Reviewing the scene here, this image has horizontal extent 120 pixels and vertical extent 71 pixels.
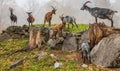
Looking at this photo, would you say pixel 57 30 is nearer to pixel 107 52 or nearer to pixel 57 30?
pixel 57 30

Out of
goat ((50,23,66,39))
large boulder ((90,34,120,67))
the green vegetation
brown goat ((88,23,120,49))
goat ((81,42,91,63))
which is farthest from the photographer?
goat ((50,23,66,39))

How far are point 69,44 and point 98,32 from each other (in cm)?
268

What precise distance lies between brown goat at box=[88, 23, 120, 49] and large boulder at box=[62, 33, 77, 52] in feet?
5.53

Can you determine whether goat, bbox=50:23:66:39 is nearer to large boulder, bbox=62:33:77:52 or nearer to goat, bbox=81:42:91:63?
large boulder, bbox=62:33:77:52

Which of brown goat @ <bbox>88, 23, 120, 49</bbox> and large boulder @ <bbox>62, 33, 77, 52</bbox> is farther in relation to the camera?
large boulder @ <bbox>62, 33, 77, 52</bbox>

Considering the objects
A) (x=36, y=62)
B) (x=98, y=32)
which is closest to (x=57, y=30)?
(x=98, y=32)

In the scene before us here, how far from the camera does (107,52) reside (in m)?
21.7

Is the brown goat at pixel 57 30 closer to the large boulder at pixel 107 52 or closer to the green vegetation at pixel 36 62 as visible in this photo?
the green vegetation at pixel 36 62

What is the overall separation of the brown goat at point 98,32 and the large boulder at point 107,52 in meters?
0.73

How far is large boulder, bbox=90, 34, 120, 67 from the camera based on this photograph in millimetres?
21050

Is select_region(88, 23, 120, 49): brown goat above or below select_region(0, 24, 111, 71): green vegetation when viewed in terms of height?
above

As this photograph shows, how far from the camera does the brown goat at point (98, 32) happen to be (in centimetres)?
2350

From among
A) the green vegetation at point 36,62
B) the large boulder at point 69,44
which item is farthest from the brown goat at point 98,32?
Answer: the green vegetation at point 36,62

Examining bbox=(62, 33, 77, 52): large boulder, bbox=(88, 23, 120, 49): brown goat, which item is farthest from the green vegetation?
bbox=(88, 23, 120, 49): brown goat
